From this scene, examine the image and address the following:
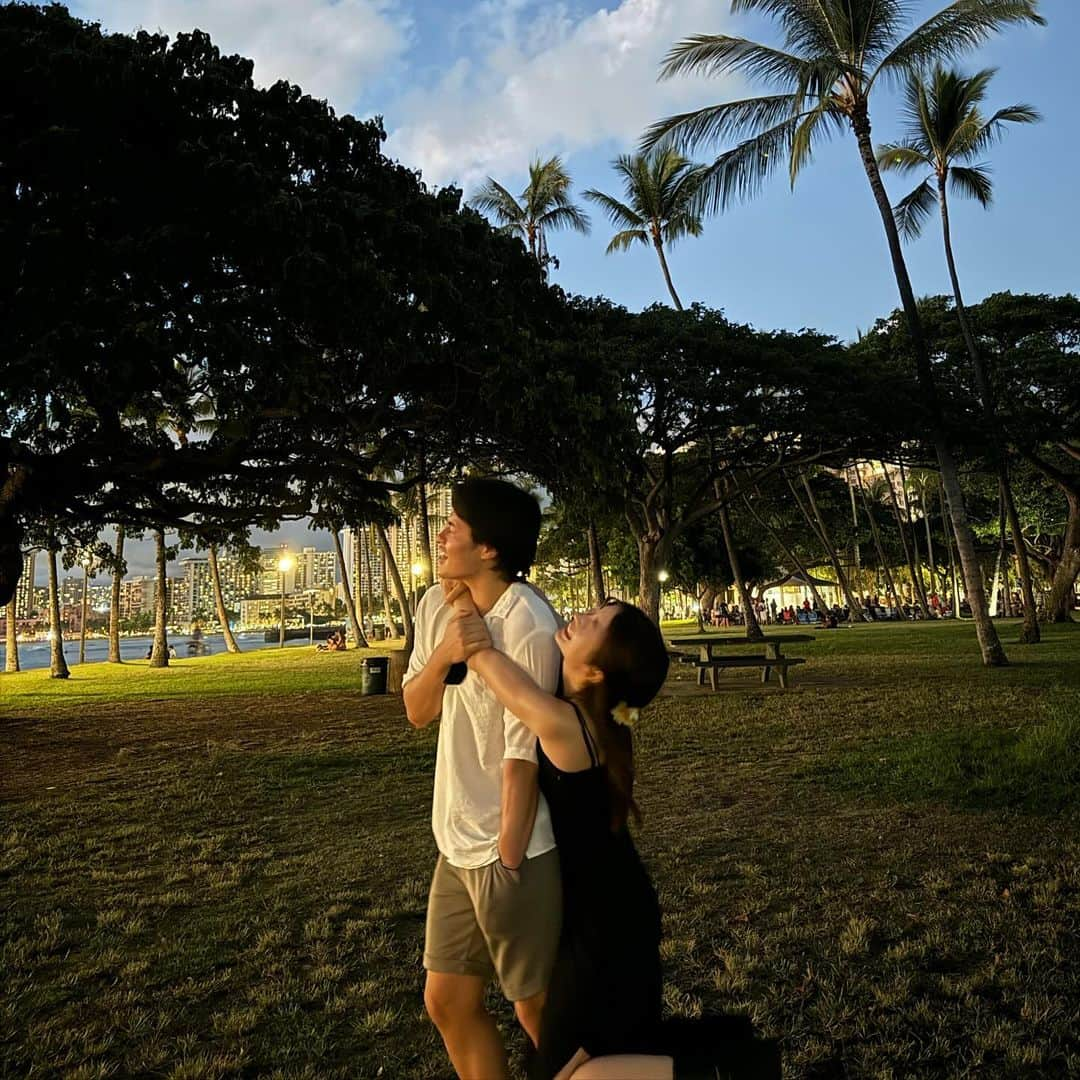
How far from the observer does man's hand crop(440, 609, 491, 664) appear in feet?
5.47

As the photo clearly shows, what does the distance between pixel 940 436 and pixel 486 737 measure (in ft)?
55.2

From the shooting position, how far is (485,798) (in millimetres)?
1790

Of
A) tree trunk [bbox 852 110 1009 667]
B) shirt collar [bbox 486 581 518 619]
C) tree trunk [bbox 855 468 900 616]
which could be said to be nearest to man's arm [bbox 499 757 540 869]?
shirt collar [bbox 486 581 518 619]

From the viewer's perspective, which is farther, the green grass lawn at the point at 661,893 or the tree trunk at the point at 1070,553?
the tree trunk at the point at 1070,553

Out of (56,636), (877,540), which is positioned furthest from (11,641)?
(877,540)

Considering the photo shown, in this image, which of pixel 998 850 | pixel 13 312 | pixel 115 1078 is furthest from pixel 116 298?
pixel 998 850

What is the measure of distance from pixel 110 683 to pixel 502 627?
73.0 feet

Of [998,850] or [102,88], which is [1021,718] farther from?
[102,88]

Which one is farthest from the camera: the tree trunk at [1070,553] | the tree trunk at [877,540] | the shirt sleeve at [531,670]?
the tree trunk at [877,540]

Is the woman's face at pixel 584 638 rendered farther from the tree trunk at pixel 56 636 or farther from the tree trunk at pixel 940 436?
the tree trunk at pixel 56 636

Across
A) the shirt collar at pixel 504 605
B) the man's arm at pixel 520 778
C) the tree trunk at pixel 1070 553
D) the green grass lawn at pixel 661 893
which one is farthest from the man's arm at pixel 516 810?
the tree trunk at pixel 1070 553

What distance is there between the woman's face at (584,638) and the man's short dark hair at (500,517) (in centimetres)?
21

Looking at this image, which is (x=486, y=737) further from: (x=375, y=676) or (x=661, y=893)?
(x=375, y=676)

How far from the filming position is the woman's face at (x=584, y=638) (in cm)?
172
